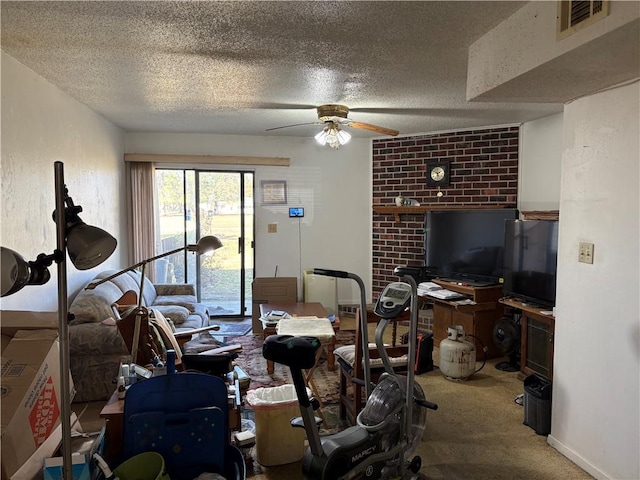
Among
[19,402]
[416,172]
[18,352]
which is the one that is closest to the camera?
[19,402]

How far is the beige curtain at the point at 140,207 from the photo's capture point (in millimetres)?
5422

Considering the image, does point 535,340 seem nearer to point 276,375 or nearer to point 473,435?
point 473,435

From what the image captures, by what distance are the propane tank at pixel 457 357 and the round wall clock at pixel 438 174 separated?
80.9 inches

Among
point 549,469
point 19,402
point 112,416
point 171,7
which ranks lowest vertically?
point 549,469

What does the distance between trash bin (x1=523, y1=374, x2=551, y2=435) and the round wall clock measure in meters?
2.77

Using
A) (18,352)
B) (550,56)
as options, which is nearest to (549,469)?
(550,56)

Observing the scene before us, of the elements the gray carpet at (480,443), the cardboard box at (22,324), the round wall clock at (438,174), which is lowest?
the gray carpet at (480,443)

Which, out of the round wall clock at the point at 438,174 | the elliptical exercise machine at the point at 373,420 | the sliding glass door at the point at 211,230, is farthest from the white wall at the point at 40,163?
the round wall clock at the point at 438,174

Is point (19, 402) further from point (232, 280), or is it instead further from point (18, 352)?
point (232, 280)

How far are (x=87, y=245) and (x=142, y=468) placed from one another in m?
1.10

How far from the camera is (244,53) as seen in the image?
265 cm

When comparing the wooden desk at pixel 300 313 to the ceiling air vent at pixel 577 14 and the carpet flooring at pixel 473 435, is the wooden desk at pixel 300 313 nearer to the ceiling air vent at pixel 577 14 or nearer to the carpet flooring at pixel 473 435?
the carpet flooring at pixel 473 435

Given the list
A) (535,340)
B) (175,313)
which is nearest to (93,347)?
(175,313)

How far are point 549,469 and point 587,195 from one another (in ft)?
5.05
